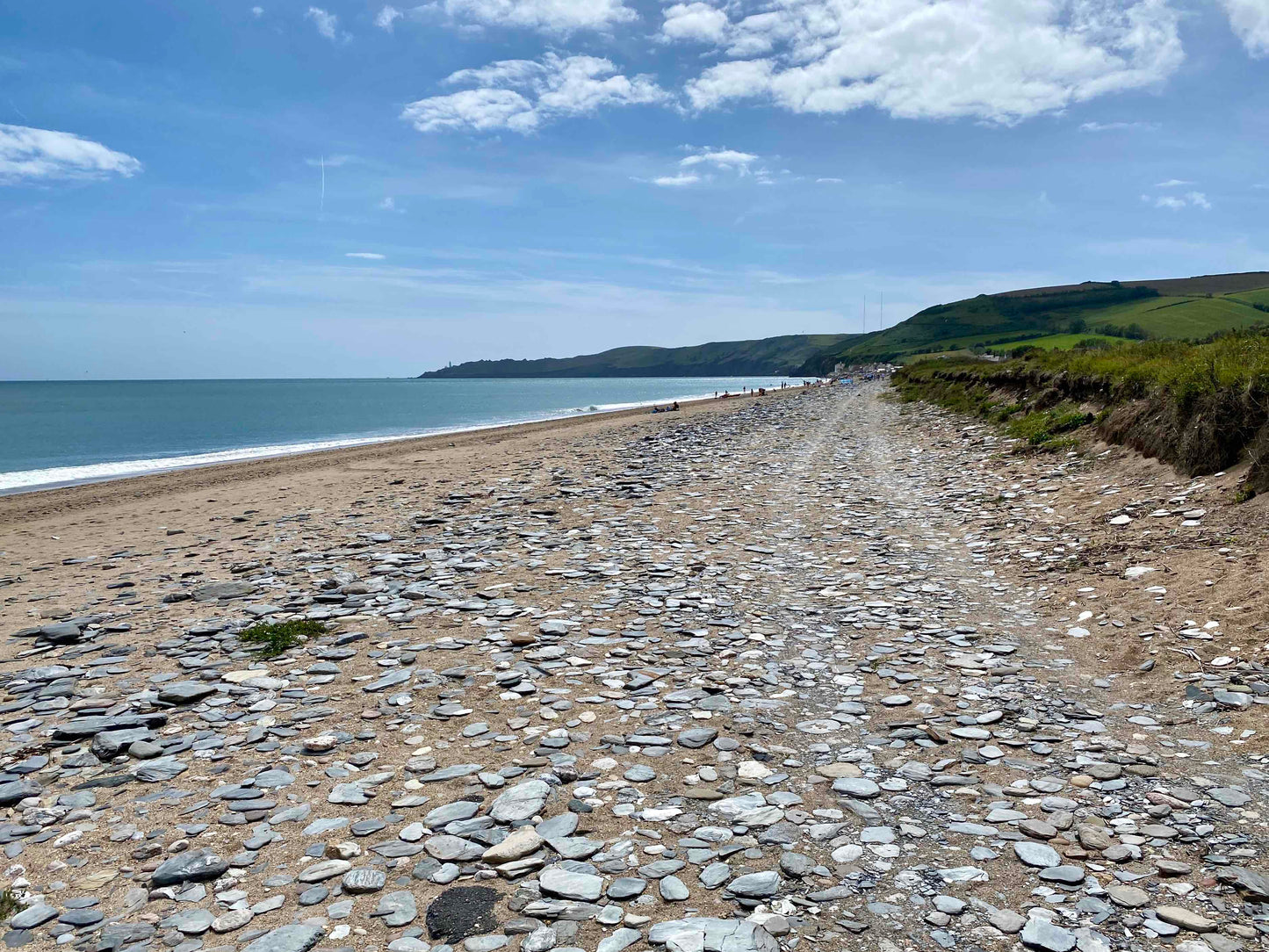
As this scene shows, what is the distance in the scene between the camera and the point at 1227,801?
5.04 meters

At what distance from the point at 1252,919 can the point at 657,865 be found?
3.18m

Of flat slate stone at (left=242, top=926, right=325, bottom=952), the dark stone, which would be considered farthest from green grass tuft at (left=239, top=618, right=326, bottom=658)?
the dark stone

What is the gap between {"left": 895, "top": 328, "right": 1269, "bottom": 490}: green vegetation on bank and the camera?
12383 millimetres

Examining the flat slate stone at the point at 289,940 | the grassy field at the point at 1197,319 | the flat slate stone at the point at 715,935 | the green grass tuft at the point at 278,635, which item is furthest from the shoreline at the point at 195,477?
the grassy field at the point at 1197,319

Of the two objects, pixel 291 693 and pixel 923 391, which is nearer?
pixel 291 693

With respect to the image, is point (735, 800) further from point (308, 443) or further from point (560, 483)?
point (308, 443)

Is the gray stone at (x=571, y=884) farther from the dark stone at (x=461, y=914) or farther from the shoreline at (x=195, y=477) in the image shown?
the shoreline at (x=195, y=477)

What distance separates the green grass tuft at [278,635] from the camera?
901cm

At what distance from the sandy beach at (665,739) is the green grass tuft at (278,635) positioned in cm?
12

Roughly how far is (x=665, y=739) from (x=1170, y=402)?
13837 millimetres

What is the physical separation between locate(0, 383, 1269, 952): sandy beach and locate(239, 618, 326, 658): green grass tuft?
12 centimetres

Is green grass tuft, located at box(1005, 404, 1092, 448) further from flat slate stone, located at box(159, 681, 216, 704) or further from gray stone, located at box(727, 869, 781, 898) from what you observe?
flat slate stone, located at box(159, 681, 216, 704)

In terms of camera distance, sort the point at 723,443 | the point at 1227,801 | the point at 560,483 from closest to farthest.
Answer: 1. the point at 1227,801
2. the point at 560,483
3. the point at 723,443

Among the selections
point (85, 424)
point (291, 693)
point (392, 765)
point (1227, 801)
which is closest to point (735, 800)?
point (392, 765)
